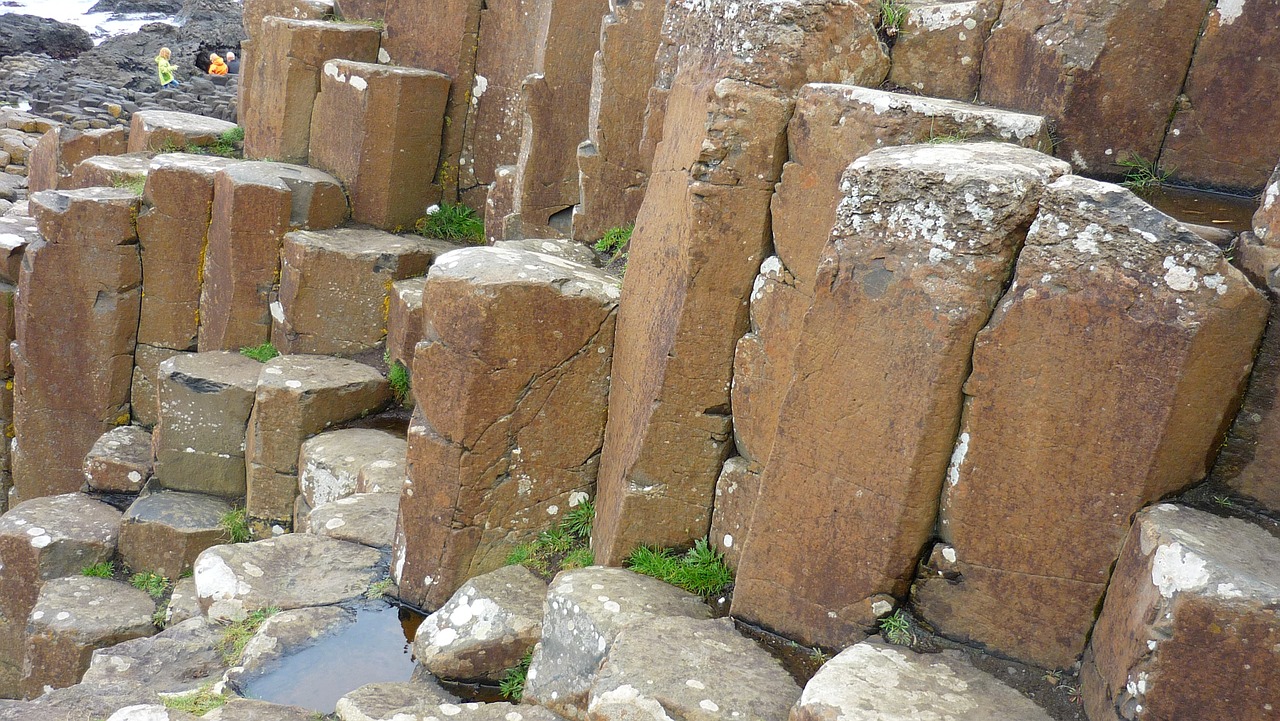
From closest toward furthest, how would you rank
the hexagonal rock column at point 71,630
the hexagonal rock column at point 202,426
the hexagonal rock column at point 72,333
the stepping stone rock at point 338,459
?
the hexagonal rock column at point 71,630 < the stepping stone rock at point 338,459 < the hexagonal rock column at point 202,426 < the hexagonal rock column at point 72,333

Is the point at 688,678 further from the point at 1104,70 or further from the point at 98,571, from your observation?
the point at 98,571

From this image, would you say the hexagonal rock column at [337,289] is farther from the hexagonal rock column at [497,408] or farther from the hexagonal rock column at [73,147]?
the hexagonal rock column at [73,147]

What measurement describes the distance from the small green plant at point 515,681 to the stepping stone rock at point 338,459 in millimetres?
2535

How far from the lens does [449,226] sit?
9.38 metres

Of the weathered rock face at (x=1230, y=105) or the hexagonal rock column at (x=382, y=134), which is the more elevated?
the weathered rock face at (x=1230, y=105)

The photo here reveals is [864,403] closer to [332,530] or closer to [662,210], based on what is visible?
[662,210]

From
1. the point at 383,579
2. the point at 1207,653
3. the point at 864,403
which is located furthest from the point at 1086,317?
the point at 383,579

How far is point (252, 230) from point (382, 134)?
135cm

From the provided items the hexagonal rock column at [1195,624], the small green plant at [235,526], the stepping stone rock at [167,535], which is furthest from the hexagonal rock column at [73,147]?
the hexagonal rock column at [1195,624]

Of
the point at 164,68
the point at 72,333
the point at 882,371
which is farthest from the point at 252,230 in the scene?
the point at 164,68

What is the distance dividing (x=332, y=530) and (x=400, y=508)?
1027 mm

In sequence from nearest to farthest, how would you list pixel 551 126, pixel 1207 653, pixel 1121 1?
pixel 1207 653
pixel 1121 1
pixel 551 126

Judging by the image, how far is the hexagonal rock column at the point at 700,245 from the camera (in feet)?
14.8

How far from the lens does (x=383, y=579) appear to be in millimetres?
5762
